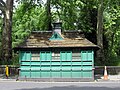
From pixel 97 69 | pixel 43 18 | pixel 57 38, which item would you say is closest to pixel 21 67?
Answer: pixel 57 38

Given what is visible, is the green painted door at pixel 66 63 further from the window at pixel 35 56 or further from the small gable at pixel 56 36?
the window at pixel 35 56

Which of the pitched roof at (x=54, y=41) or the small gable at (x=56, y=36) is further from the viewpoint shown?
the small gable at (x=56, y=36)

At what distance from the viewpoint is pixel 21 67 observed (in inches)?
1134

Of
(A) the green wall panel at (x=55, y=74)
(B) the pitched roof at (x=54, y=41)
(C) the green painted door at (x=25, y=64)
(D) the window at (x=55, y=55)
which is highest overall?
(B) the pitched roof at (x=54, y=41)

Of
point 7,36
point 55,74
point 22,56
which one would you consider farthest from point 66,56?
point 7,36

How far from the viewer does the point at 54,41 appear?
29.5 metres

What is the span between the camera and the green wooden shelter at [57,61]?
28312 mm

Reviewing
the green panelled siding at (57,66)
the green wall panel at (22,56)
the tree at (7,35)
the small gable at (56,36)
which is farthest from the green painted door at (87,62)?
the tree at (7,35)

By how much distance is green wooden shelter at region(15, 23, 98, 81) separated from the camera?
92.9 ft

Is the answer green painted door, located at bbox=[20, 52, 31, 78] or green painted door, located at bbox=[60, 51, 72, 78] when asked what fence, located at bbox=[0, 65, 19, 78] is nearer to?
green painted door, located at bbox=[20, 52, 31, 78]

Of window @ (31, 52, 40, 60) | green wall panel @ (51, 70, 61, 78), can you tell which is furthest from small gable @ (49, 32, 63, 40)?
green wall panel @ (51, 70, 61, 78)

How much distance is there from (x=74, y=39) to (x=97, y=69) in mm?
5495

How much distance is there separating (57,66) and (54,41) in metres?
2.26

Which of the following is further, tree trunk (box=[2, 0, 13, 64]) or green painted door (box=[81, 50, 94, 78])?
tree trunk (box=[2, 0, 13, 64])
